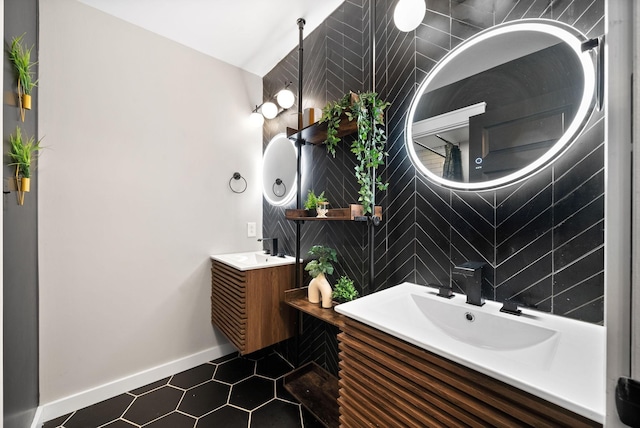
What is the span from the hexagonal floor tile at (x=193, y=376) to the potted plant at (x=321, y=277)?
3.79 feet

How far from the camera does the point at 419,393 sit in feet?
2.46

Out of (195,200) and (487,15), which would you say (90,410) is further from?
(487,15)

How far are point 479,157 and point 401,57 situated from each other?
765 mm

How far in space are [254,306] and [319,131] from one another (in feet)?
4.40

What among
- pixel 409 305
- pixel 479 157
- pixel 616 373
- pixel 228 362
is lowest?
pixel 228 362

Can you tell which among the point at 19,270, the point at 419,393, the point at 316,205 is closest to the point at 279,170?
the point at 316,205

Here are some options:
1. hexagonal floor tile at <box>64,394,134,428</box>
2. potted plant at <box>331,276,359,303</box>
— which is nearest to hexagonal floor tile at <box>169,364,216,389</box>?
hexagonal floor tile at <box>64,394,134,428</box>

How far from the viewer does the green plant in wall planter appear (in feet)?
4.43

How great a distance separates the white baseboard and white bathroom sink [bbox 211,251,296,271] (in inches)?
32.8

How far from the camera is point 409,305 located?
1.15 metres

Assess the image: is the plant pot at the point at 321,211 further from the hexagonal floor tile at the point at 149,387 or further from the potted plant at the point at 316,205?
the hexagonal floor tile at the point at 149,387

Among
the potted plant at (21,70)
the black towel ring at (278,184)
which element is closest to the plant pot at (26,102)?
the potted plant at (21,70)

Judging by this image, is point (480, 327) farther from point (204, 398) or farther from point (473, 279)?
point (204, 398)

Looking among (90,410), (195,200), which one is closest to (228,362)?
(90,410)
